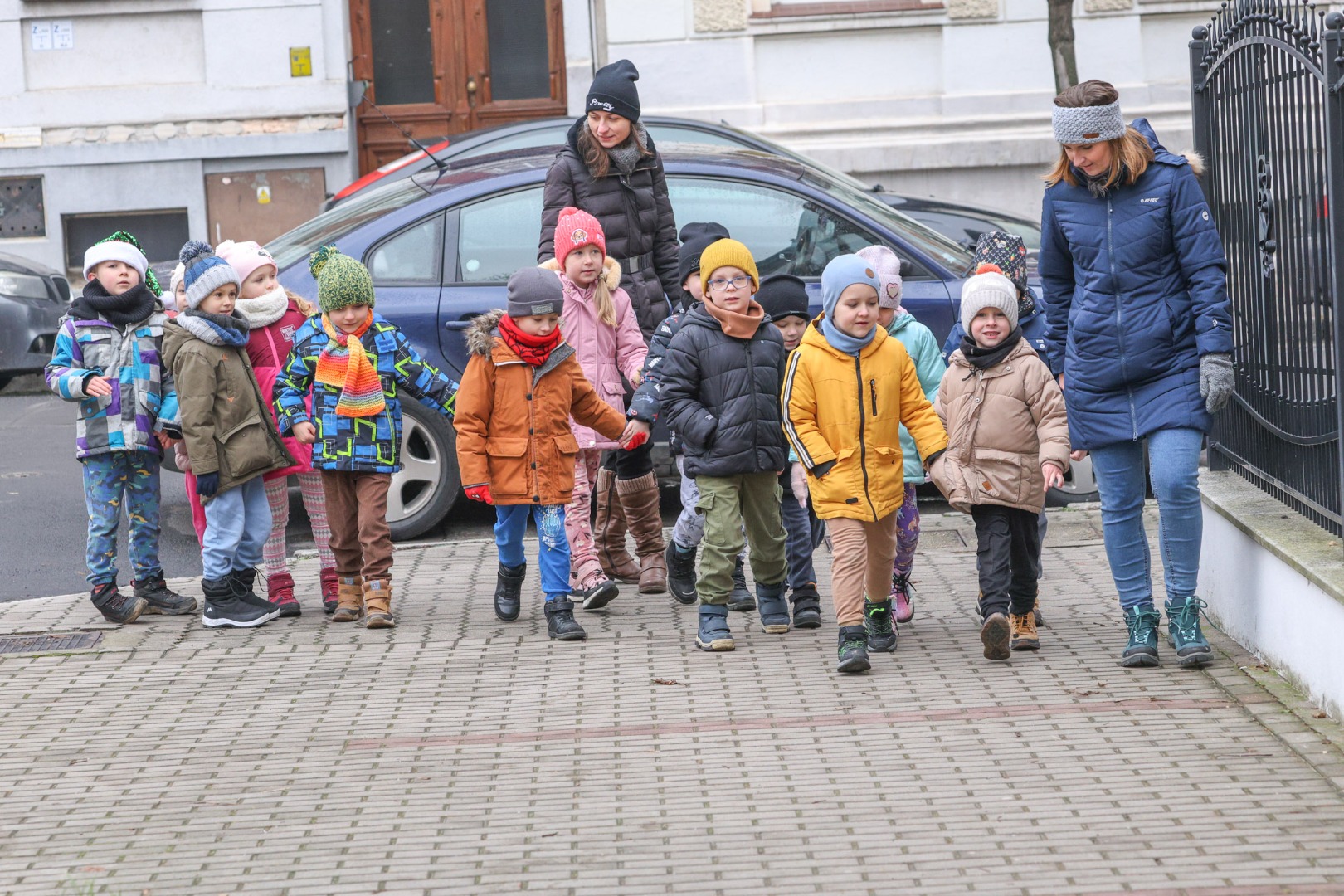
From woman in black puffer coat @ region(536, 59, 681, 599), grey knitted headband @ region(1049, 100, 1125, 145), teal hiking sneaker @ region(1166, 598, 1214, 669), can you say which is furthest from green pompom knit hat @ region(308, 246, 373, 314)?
teal hiking sneaker @ region(1166, 598, 1214, 669)

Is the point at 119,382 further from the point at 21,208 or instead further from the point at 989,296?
the point at 21,208

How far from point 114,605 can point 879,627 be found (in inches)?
121

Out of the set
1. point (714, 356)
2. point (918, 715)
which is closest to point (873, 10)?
point (714, 356)

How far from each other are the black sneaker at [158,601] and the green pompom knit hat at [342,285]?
139 cm

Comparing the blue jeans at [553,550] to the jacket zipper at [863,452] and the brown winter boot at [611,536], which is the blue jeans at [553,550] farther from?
the jacket zipper at [863,452]

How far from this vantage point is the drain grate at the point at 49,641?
21.9 feet

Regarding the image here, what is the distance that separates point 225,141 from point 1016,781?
1420 centimetres

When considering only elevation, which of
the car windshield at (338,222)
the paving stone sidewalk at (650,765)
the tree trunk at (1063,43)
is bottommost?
the paving stone sidewalk at (650,765)

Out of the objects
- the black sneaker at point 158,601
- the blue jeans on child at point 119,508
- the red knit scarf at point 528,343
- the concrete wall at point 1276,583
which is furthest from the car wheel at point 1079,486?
the blue jeans on child at point 119,508

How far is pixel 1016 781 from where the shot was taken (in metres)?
4.76

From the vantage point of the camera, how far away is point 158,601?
7.25 meters

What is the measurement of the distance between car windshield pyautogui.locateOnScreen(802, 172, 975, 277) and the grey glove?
2941mm

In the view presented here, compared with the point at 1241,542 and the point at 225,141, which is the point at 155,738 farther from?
the point at 225,141

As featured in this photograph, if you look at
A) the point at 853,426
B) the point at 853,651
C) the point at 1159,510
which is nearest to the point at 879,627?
the point at 853,651
